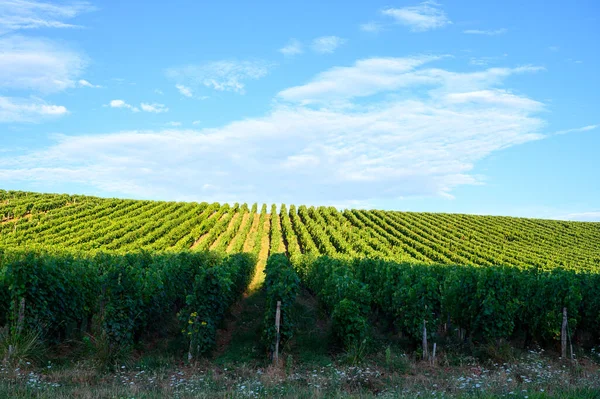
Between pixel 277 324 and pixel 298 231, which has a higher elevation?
pixel 298 231

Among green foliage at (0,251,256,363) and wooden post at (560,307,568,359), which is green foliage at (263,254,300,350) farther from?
wooden post at (560,307,568,359)

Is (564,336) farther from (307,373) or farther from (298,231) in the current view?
(298,231)

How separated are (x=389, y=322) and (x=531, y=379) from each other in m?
7.19

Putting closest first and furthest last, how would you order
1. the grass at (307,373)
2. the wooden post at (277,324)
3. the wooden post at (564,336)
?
the grass at (307,373)
the wooden post at (277,324)
the wooden post at (564,336)

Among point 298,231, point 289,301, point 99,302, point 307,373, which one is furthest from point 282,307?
point 298,231

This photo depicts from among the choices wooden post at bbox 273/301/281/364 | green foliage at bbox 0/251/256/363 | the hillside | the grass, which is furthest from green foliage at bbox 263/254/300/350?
the hillside

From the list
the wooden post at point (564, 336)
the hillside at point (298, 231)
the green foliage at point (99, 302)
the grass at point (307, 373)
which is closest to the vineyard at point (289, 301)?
the green foliage at point (99, 302)

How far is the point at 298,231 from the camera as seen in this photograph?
206 ft

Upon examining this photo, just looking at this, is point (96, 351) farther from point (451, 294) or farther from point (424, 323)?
point (451, 294)

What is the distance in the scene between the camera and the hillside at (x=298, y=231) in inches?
1957

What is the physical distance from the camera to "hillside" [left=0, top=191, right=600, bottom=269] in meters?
49.7

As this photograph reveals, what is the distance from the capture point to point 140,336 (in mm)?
14367

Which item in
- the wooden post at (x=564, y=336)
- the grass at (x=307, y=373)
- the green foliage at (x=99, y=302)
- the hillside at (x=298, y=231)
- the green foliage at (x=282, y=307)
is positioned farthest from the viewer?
the hillside at (x=298, y=231)

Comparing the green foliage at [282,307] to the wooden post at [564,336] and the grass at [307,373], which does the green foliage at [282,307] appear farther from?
the wooden post at [564,336]
